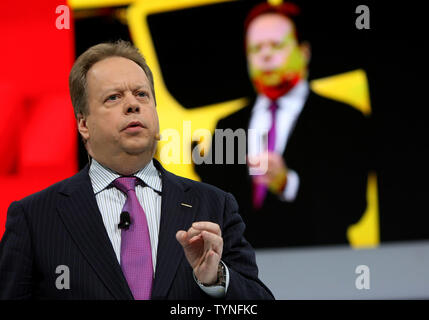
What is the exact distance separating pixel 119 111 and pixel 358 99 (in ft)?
8.50

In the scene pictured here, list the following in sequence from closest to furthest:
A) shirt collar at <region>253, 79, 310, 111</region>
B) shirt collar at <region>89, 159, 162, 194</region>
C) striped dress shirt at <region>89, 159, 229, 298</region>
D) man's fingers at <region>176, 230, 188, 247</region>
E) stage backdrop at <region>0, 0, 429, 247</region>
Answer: man's fingers at <region>176, 230, 188, 247</region> → striped dress shirt at <region>89, 159, 229, 298</region> → shirt collar at <region>89, 159, 162, 194</region> → stage backdrop at <region>0, 0, 429, 247</region> → shirt collar at <region>253, 79, 310, 111</region>

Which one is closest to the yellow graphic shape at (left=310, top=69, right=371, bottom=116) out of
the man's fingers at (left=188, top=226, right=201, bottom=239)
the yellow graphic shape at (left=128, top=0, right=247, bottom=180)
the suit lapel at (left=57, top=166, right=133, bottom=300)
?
the yellow graphic shape at (left=128, top=0, right=247, bottom=180)

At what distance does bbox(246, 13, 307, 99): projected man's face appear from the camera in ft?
13.3

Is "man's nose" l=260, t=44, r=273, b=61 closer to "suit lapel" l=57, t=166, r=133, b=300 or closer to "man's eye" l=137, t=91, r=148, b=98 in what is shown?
"man's eye" l=137, t=91, r=148, b=98

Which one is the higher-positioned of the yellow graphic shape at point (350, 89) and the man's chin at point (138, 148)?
the yellow graphic shape at point (350, 89)

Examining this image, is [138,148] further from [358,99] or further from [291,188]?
[358,99]

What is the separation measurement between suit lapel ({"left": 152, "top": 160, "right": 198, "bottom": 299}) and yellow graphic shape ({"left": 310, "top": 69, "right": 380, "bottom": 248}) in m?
2.37

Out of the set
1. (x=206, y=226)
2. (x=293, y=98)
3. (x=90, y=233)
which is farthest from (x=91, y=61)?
(x=293, y=98)

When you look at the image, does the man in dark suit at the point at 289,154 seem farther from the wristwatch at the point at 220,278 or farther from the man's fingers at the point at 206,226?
the man's fingers at the point at 206,226

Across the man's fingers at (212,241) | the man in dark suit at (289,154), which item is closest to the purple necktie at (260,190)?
the man in dark suit at (289,154)

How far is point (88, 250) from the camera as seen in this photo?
1674 millimetres

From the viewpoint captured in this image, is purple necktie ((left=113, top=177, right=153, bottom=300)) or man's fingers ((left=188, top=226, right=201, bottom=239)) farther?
purple necktie ((left=113, top=177, right=153, bottom=300))

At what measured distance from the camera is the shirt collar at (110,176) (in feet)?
6.06
